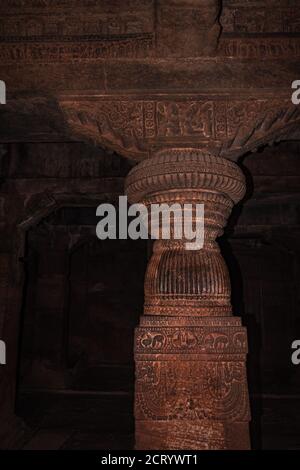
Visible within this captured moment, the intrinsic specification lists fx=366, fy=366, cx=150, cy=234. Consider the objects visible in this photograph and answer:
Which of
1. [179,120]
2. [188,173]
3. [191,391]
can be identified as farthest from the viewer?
[179,120]

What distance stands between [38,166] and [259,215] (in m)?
3.60

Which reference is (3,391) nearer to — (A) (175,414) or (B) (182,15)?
(A) (175,414)

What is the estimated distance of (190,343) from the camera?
2.19 meters

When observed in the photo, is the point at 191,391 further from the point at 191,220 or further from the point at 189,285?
the point at 191,220

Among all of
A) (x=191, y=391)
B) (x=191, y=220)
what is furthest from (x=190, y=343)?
(x=191, y=220)

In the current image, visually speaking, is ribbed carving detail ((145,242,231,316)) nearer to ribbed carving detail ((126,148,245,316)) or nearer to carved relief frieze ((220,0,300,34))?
ribbed carving detail ((126,148,245,316))

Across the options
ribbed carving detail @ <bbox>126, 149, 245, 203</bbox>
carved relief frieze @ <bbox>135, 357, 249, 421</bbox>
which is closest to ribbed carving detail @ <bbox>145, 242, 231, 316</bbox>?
carved relief frieze @ <bbox>135, 357, 249, 421</bbox>

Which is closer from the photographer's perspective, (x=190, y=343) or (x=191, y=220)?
(x=190, y=343)

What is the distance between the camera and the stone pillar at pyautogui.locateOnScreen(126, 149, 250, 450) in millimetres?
2107

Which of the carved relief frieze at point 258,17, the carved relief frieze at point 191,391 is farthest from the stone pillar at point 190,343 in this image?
the carved relief frieze at point 258,17

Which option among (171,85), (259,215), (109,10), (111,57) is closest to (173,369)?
(171,85)

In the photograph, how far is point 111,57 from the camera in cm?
243

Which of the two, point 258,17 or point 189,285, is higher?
point 258,17

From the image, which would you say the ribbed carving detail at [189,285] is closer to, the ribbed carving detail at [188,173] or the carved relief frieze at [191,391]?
the carved relief frieze at [191,391]
